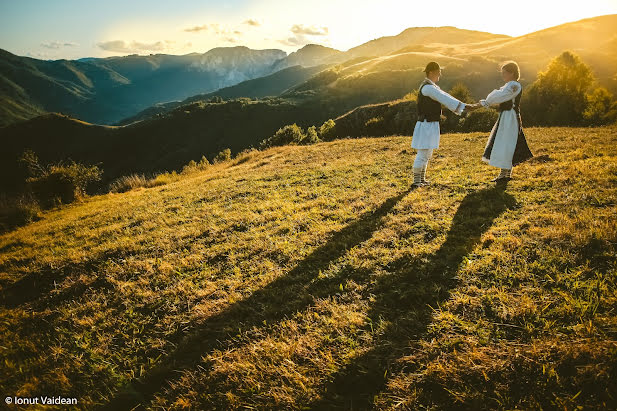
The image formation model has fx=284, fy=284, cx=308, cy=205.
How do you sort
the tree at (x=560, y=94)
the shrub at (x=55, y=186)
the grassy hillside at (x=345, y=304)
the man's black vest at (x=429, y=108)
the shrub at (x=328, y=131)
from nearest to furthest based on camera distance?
the grassy hillside at (x=345, y=304) < the man's black vest at (x=429, y=108) < the shrub at (x=55, y=186) < the tree at (x=560, y=94) < the shrub at (x=328, y=131)

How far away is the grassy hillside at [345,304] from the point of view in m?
2.56

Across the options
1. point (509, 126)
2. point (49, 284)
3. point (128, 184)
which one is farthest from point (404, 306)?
point (128, 184)

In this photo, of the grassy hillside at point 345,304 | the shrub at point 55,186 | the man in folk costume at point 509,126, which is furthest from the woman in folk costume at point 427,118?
the shrub at point 55,186

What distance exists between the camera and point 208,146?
11681 cm

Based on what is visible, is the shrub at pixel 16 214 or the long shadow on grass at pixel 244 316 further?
the shrub at pixel 16 214

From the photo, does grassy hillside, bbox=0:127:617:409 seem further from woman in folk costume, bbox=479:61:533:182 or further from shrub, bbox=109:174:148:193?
shrub, bbox=109:174:148:193

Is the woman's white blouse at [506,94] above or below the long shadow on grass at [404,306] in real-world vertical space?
above

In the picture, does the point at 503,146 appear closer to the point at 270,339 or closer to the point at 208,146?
the point at 270,339

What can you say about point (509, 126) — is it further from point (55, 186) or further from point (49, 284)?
point (55, 186)

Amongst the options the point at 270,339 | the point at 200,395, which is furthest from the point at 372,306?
the point at 200,395

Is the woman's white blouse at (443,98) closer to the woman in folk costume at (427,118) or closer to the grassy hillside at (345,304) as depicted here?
the woman in folk costume at (427,118)

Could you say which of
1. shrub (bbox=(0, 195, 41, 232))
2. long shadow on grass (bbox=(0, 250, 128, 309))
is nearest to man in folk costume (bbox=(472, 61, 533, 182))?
long shadow on grass (bbox=(0, 250, 128, 309))

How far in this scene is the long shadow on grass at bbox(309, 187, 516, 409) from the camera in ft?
8.60

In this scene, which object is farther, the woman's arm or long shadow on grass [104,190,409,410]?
the woman's arm
